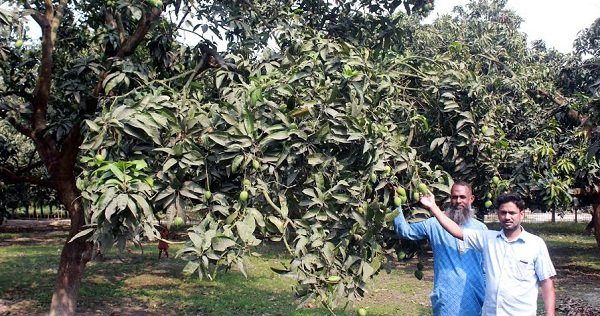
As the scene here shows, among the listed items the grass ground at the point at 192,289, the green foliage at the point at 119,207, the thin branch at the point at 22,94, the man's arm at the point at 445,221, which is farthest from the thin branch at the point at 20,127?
the man's arm at the point at 445,221

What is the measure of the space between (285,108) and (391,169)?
610 mm

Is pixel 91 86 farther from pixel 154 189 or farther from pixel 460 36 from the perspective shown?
pixel 460 36

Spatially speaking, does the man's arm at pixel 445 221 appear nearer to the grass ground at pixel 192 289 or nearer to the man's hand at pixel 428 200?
the man's hand at pixel 428 200

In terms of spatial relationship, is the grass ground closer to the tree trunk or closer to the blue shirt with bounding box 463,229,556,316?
the tree trunk

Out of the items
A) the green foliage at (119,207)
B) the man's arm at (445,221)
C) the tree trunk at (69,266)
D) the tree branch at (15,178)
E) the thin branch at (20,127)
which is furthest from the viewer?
the tree branch at (15,178)

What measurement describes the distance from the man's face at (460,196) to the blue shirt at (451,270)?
0.35 ft

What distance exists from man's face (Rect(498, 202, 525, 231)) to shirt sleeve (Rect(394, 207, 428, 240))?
419 millimetres

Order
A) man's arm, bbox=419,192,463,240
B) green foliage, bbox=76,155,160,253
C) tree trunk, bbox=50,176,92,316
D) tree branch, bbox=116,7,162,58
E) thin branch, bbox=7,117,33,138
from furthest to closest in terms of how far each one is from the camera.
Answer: tree trunk, bbox=50,176,92,316, thin branch, bbox=7,117,33,138, tree branch, bbox=116,7,162,58, man's arm, bbox=419,192,463,240, green foliage, bbox=76,155,160,253

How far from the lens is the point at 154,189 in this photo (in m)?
2.61

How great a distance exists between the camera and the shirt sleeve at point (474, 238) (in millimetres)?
2854

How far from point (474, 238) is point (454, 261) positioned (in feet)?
0.60

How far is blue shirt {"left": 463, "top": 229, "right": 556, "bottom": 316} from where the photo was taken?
8.71 ft

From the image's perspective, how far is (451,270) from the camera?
2.97 m

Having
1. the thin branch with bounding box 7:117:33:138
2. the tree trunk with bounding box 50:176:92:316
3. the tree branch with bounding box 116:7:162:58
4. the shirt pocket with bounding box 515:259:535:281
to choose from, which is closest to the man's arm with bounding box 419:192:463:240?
the shirt pocket with bounding box 515:259:535:281
